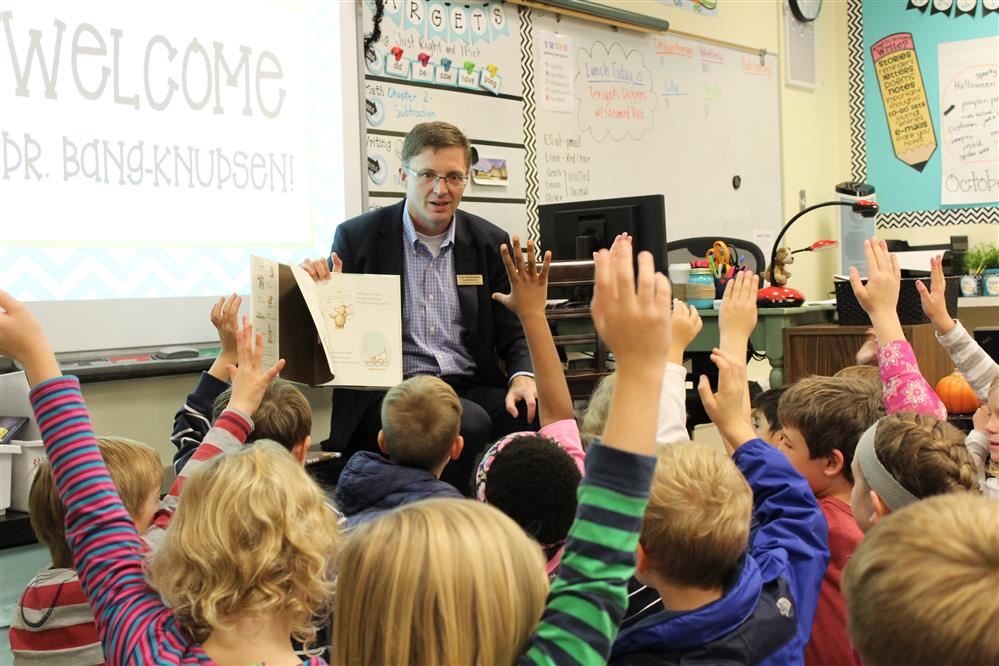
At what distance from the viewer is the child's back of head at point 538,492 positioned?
1371 millimetres

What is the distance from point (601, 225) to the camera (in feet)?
13.0

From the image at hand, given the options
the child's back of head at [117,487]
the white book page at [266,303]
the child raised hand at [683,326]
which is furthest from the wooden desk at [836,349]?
the child's back of head at [117,487]

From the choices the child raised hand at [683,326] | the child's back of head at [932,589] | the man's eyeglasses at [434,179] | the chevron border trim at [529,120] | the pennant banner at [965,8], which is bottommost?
the child's back of head at [932,589]

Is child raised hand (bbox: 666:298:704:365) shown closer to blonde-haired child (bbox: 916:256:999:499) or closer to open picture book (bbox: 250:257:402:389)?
blonde-haired child (bbox: 916:256:999:499)

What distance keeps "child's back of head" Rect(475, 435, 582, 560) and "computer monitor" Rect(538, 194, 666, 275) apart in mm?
2495

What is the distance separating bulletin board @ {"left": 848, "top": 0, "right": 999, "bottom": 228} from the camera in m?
6.00

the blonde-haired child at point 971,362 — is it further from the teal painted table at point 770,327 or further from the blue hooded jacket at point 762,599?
the teal painted table at point 770,327

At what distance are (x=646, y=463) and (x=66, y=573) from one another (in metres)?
0.95

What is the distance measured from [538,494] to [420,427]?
57cm

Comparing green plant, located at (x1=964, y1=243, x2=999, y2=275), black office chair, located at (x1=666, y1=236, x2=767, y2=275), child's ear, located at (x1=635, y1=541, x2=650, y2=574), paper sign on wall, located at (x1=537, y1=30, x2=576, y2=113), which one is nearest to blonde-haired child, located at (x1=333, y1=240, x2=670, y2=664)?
child's ear, located at (x1=635, y1=541, x2=650, y2=574)

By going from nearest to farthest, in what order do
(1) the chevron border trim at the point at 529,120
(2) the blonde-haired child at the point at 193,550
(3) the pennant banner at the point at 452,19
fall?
(2) the blonde-haired child at the point at 193,550
(3) the pennant banner at the point at 452,19
(1) the chevron border trim at the point at 529,120

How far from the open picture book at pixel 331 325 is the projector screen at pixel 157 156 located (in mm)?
926

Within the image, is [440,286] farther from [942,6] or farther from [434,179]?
[942,6]

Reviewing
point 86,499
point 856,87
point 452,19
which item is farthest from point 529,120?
point 86,499
